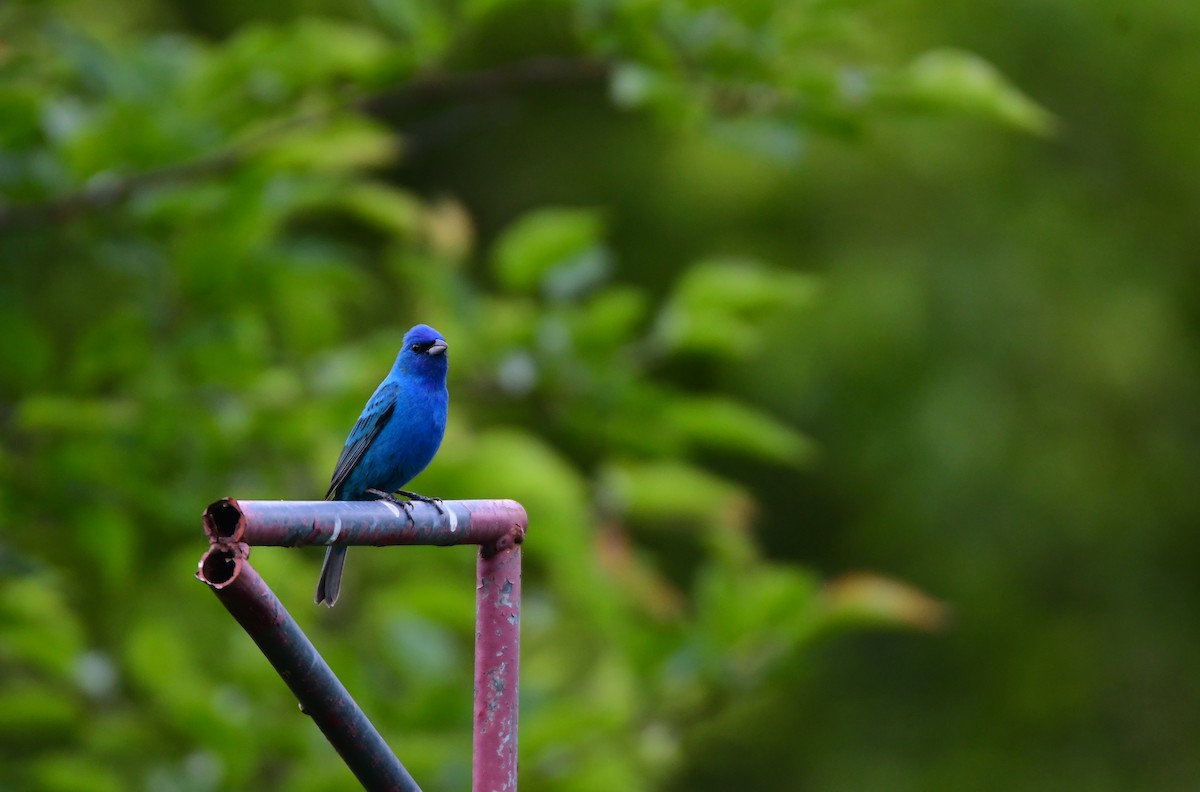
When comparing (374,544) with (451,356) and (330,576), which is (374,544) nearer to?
(330,576)

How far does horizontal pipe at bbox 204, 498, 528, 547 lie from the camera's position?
5.16 ft

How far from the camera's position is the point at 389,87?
14.8 feet

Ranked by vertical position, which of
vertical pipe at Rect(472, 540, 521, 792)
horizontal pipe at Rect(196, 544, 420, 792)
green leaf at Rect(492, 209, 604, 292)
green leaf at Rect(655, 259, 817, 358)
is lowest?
horizontal pipe at Rect(196, 544, 420, 792)

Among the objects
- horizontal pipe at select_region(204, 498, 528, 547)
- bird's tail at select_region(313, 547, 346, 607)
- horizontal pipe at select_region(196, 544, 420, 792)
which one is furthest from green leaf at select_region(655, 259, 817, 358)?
Result: horizontal pipe at select_region(196, 544, 420, 792)

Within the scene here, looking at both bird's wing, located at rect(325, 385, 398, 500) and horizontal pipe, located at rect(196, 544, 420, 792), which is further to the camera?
bird's wing, located at rect(325, 385, 398, 500)

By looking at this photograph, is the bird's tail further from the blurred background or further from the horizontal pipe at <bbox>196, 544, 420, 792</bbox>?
the horizontal pipe at <bbox>196, 544, 420, 792</bbox>

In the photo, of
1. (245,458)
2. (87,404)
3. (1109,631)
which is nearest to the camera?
(87,404)

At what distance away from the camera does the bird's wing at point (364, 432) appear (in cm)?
363

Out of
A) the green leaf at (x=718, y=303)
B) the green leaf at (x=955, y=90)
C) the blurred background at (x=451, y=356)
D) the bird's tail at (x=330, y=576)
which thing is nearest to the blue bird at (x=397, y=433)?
the bird's tail at (x=330, y=576)

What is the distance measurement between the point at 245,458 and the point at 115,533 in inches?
26.4

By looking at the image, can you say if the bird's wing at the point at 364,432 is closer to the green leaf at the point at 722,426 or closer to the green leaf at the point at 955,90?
the green leaf at the point at 722,426

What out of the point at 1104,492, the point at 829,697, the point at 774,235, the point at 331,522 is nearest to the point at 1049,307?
the point at 1104,492

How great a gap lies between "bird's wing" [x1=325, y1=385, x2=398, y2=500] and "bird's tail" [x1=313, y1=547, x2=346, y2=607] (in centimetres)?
20

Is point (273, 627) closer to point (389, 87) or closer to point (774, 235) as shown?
point (389, 87)
